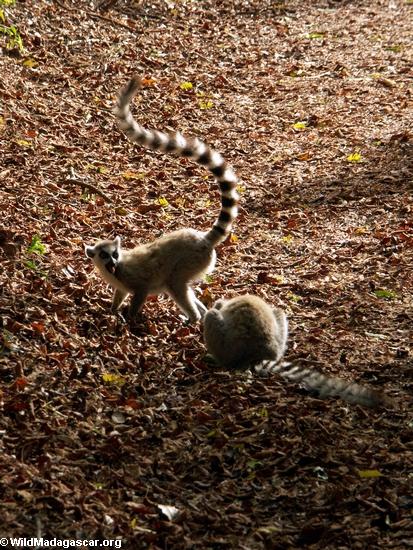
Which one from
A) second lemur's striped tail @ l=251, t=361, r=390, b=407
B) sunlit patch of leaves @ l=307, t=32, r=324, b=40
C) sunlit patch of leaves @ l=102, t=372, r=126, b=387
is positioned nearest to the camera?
second lemur's striped tail @ l=251, t=361, r=390, b=407

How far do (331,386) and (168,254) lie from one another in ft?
7.02

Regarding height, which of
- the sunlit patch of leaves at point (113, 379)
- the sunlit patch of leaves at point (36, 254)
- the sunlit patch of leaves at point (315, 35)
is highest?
the sunlit patch of leaves at point (315, 35)

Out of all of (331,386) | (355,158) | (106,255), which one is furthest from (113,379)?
(355,158)

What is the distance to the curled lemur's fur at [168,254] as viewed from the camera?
780 cm

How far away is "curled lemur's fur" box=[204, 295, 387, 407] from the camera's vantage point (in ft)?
22.9

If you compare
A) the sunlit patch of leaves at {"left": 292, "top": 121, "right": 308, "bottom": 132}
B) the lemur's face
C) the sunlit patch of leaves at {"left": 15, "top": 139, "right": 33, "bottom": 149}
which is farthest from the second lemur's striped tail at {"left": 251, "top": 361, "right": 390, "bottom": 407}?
the sunlit patch of leaves at {"left": 292, "top": 121, "right": 308, "bottom": 132}

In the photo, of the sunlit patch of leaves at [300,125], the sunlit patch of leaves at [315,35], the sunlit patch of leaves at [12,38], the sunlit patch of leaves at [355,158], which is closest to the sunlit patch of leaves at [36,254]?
the sunlit patch of leaves at [12,38]

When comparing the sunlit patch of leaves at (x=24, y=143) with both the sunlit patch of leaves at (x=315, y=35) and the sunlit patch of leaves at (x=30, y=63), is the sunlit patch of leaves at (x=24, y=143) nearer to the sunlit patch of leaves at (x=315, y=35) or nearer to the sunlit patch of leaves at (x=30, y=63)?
the sunlit patch of leaves at (x=30, y=63)

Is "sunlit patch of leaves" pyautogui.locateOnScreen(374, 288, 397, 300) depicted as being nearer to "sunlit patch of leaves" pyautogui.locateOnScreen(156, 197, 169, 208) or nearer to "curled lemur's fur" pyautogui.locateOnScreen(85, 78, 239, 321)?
"curled lemur's fur" pyautogui.locateOnScreen(85, 78, 239, 321)

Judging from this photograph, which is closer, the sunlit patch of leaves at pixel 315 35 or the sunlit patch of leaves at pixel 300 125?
the sunlit patch of leaves at pixel 300 125

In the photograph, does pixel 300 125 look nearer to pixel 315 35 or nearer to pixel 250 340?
pixel 315 35

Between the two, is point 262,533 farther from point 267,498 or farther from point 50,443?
point 50,443

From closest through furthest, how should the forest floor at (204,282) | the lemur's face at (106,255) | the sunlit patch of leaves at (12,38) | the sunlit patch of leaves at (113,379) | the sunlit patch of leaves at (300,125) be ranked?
the forest floor at (204,282)
the sunlit patch of leaves at (113,379)
the lemur's face at (106,255)
the sunlit patch of leaves at (12,38)
the sunlit patch of leaves at (300,125)

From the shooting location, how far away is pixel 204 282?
348 inches
